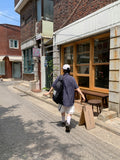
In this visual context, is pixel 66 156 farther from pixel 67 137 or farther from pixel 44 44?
pixel 44 44

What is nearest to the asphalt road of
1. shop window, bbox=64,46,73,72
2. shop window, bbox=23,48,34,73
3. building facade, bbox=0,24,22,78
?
shop window, bbox=64,46,73,72

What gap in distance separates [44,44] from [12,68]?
12.4 meters

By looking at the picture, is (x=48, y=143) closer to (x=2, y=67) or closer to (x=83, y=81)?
(x=83, y=81)

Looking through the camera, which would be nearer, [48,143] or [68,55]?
[48,143]

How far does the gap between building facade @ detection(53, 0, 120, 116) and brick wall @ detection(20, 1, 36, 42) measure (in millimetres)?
4343

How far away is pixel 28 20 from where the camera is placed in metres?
12.9

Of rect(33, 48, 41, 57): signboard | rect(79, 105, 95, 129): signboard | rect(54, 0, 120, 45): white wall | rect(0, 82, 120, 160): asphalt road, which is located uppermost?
rect(54, 0, 120, 45): white wall

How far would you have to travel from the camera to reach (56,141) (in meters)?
3.25

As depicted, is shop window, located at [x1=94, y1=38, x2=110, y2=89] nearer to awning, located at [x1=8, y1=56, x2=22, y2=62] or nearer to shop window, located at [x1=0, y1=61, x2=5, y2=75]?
awning, located at [x1=8, y1=56, x2=22, y2=62]

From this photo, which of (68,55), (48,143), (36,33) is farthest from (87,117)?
(36,33)

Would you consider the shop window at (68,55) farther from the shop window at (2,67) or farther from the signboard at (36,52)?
the shop window at (2,67)

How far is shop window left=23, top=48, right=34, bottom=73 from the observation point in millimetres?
12946

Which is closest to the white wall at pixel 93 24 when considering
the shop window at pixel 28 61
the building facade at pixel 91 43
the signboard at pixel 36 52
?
the building facade at pixel 91 43

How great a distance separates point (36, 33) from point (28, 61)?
11.3 ft
